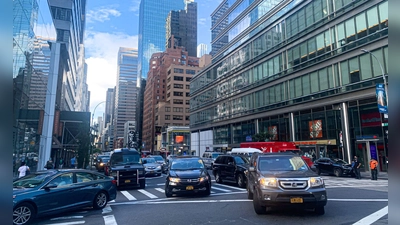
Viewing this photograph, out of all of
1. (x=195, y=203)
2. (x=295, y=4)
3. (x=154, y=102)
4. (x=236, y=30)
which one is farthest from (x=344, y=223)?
(x=154, y=102)

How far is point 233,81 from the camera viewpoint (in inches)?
2064

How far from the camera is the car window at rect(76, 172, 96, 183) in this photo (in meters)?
9.93

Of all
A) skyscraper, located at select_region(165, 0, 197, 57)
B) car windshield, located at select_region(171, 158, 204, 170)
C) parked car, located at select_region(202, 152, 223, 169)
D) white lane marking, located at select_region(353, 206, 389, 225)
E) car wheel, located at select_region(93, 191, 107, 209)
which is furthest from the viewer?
skyscraper, located at select_region(165, 0, 197, 57)

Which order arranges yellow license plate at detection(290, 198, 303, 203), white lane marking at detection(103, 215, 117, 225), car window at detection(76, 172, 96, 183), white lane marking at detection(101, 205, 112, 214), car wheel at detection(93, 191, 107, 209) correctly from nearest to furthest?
yellow license plate at detection(290, 198, 303, 203) < white lane marking at detection(103, 215, 117, 225) < white lane marking at detection(101, 205, 112, 214) < car window at detection(76, 172, 96, 183) < car wheel at detection(93, 191, 107, 209)

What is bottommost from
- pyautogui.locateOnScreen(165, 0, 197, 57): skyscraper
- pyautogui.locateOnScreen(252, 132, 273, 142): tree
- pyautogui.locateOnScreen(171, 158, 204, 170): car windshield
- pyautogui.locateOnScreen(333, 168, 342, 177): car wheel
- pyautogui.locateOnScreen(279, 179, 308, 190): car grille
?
pyautogui.locateOnScreen(333, 168, 342, 177): car wheel

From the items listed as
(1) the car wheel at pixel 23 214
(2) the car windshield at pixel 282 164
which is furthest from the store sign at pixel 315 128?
(1) the car wheel at pixel 23 214

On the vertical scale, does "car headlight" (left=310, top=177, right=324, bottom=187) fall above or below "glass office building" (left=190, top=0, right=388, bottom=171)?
below

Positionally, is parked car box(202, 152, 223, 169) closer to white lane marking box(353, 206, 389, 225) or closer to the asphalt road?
the asphalt road

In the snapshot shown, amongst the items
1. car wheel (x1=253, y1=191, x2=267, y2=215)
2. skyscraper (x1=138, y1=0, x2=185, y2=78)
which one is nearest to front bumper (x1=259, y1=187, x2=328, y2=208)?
car wheel (x1=253, y1=191, x2=267, y2=215)

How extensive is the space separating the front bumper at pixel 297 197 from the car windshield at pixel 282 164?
3.83 ft

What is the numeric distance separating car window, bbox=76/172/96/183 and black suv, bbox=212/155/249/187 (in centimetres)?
824

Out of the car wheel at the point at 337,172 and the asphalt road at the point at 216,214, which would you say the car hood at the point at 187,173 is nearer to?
the asphalt road at the point at 216,214
